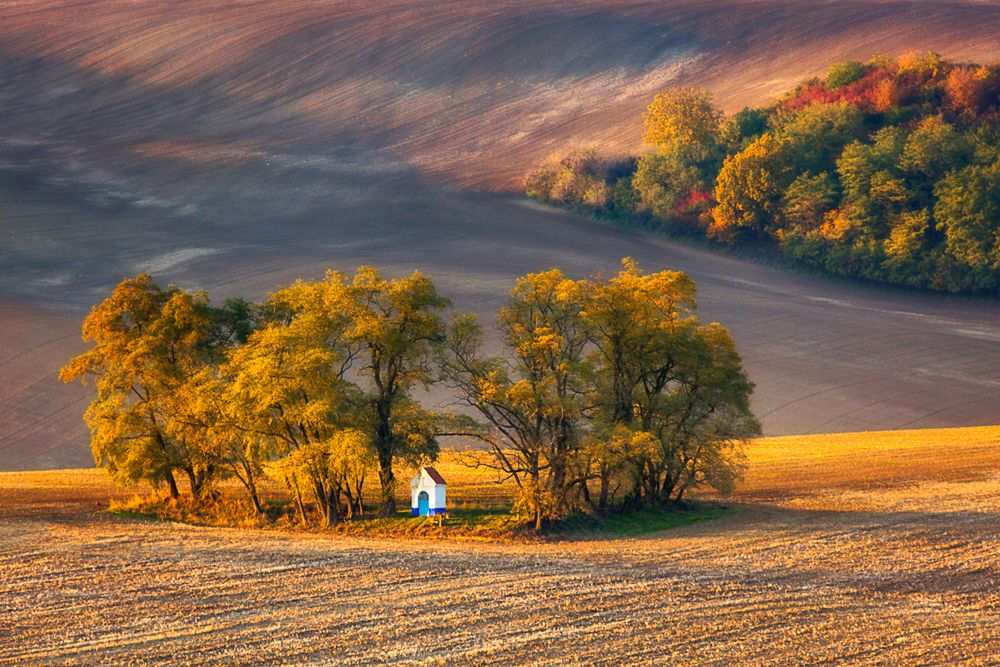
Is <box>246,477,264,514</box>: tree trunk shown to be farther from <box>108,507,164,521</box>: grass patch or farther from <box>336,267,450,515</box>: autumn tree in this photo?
<box>336,267,450,515</box>: autumn tree

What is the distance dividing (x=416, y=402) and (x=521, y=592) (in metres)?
16.2

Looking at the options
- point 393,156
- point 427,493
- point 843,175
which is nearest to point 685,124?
point 843,175

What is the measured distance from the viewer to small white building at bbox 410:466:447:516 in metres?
50.4

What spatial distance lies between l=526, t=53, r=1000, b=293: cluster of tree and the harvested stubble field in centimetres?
6032

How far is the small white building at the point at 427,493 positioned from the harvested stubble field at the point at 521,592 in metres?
4.00

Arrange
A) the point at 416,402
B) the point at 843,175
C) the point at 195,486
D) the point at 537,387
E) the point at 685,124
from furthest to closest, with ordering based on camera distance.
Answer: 1. the point at 685,124
2. the point at 843,175
3. the point at 195,486
4. the point at 416,402
5. the point at 537,387

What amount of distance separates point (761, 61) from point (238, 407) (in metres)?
112

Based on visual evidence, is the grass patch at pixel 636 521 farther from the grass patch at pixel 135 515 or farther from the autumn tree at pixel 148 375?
the grass patch at pixel 135 515

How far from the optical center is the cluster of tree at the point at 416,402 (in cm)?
4966

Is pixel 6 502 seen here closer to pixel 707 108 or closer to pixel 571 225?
pixel 571 225

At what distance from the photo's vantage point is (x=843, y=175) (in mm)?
115812

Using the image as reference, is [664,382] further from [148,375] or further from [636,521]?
[148,375]

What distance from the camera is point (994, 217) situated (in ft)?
357

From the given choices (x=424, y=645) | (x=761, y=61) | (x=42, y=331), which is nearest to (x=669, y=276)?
(x=424, y=645)
